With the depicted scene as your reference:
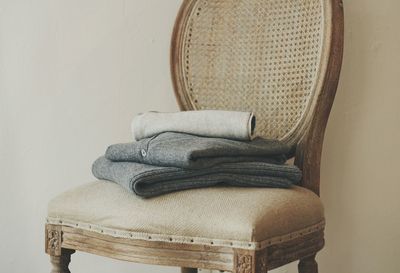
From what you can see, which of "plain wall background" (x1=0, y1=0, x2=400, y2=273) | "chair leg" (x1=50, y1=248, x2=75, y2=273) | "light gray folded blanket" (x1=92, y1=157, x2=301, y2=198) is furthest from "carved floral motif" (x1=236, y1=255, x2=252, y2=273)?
"plain wall background" (x1=0, y1=0, x2=400, y2=273)

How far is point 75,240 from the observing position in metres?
1.04

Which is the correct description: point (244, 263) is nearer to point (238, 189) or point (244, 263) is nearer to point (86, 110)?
point (238, 189)

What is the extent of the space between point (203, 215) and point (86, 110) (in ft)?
2.50

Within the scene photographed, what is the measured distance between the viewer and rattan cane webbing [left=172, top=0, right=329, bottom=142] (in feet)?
4.04

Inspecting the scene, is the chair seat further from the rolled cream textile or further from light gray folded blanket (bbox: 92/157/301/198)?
the rolled cream textile

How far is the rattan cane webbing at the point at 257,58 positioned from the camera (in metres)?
1.23

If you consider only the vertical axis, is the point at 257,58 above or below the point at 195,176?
above

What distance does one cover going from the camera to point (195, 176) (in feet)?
3.25

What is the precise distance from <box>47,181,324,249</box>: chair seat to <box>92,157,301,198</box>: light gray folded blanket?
2 centimetres

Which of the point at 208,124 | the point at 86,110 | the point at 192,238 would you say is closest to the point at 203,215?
the point at 192,238

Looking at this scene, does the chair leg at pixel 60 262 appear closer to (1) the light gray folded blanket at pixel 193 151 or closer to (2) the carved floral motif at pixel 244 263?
(1) the light gray folded blanket at pixel 193 151
